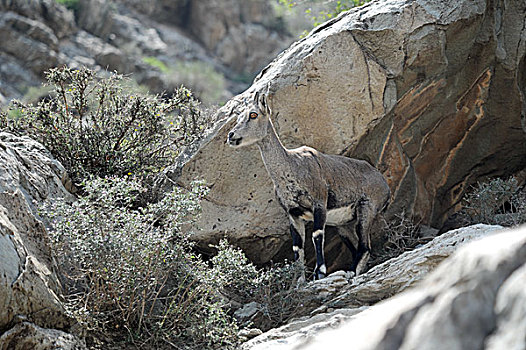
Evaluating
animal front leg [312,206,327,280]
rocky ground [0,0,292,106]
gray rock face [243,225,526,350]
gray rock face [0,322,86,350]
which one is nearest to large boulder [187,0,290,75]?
rocky ground [0,0,292,106]

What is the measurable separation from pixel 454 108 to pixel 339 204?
10.1ft

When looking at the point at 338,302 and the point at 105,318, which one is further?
the point at 338,302

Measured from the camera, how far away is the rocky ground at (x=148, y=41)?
20.5m

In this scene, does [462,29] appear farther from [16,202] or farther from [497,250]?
[497,250]

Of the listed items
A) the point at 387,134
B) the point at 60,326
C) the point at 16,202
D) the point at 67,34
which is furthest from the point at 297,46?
the point at 67,34

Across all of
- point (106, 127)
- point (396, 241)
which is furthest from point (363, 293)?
point (106, 127)

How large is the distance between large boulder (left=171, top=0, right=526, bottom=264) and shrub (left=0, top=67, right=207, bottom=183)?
0.75 m

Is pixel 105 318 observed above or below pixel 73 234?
below

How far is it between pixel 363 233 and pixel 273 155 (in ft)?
5.76

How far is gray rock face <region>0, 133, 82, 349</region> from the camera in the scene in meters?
5.12

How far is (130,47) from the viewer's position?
25953mm

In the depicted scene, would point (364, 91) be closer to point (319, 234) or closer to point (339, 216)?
point (339, 216)

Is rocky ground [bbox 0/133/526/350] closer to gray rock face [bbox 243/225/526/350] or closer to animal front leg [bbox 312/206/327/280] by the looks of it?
gray rock face [bbox 243/225/526/350]

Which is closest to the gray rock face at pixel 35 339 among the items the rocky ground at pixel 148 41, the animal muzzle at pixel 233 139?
the animal muzzle at pixel 233 139
